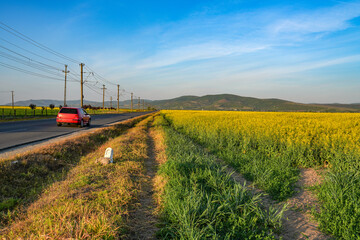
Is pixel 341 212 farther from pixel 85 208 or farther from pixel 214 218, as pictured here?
pixel 85 208

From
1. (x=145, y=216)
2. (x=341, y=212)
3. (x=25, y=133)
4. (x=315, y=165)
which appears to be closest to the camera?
(x=341, y=212)

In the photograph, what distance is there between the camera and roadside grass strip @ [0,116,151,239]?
2.50m

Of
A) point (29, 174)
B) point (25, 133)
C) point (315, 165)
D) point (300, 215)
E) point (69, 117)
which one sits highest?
point (69, 117)

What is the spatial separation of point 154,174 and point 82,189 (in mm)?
2056

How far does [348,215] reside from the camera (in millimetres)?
3221

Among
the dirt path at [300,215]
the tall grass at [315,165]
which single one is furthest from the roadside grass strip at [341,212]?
the dirt path at [300,215]

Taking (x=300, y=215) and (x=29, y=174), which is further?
(x=29, y=174)

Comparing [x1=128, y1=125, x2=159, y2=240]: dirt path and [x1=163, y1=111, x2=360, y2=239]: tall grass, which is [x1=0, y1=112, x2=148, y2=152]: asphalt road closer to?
Result: [x1=128, y1=125, x2=159, y2=240]: dirt path

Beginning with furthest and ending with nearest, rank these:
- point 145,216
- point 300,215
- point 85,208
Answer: point 300,215 → point 145,216 → point 85,208

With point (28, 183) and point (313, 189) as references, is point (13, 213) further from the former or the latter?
point (313, 189)

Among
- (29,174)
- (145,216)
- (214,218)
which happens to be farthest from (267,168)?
(29,174)

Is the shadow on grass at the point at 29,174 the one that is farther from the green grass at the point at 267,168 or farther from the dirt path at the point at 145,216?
the green grass at the point at 267,168

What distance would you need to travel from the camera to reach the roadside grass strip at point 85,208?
2504 mm

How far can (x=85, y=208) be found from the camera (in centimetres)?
301
